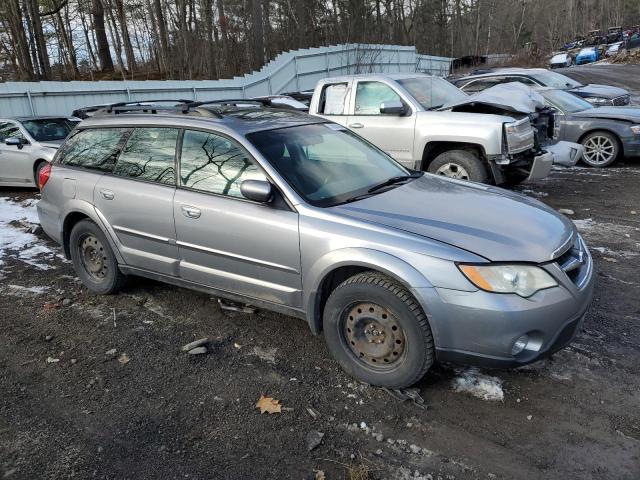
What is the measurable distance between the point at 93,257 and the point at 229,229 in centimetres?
192

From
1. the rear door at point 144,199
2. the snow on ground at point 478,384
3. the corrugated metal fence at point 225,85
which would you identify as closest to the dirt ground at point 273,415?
the snow on ground at point 478,384

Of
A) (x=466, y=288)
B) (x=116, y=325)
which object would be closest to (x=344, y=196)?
(x=466, y=288)

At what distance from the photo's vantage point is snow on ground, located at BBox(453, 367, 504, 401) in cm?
318

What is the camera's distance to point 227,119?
13.3 feet

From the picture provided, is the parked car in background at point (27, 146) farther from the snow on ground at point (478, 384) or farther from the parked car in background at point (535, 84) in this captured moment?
the parked car in background at point (535, 84)

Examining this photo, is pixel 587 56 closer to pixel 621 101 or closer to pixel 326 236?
pixel 621 101

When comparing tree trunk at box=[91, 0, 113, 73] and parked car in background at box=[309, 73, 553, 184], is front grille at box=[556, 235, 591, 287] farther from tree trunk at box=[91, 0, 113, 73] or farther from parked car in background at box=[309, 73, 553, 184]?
tree trunk at box=[91, 0, 113, 73]

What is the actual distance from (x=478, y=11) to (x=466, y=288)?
5444 cm

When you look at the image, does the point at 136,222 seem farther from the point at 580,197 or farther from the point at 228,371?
the point at 580,197

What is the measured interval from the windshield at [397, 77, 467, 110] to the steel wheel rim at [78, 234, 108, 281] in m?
4.89

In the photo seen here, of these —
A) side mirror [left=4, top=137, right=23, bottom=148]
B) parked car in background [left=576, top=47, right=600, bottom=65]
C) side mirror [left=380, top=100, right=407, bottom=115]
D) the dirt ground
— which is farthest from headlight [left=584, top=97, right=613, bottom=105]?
parked car in background [left=576, top=47, right=600, bottom=65]

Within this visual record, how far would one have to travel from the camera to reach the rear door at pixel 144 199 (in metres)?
4.12

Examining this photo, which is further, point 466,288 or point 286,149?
point 286,149

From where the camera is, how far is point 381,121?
7727mm
